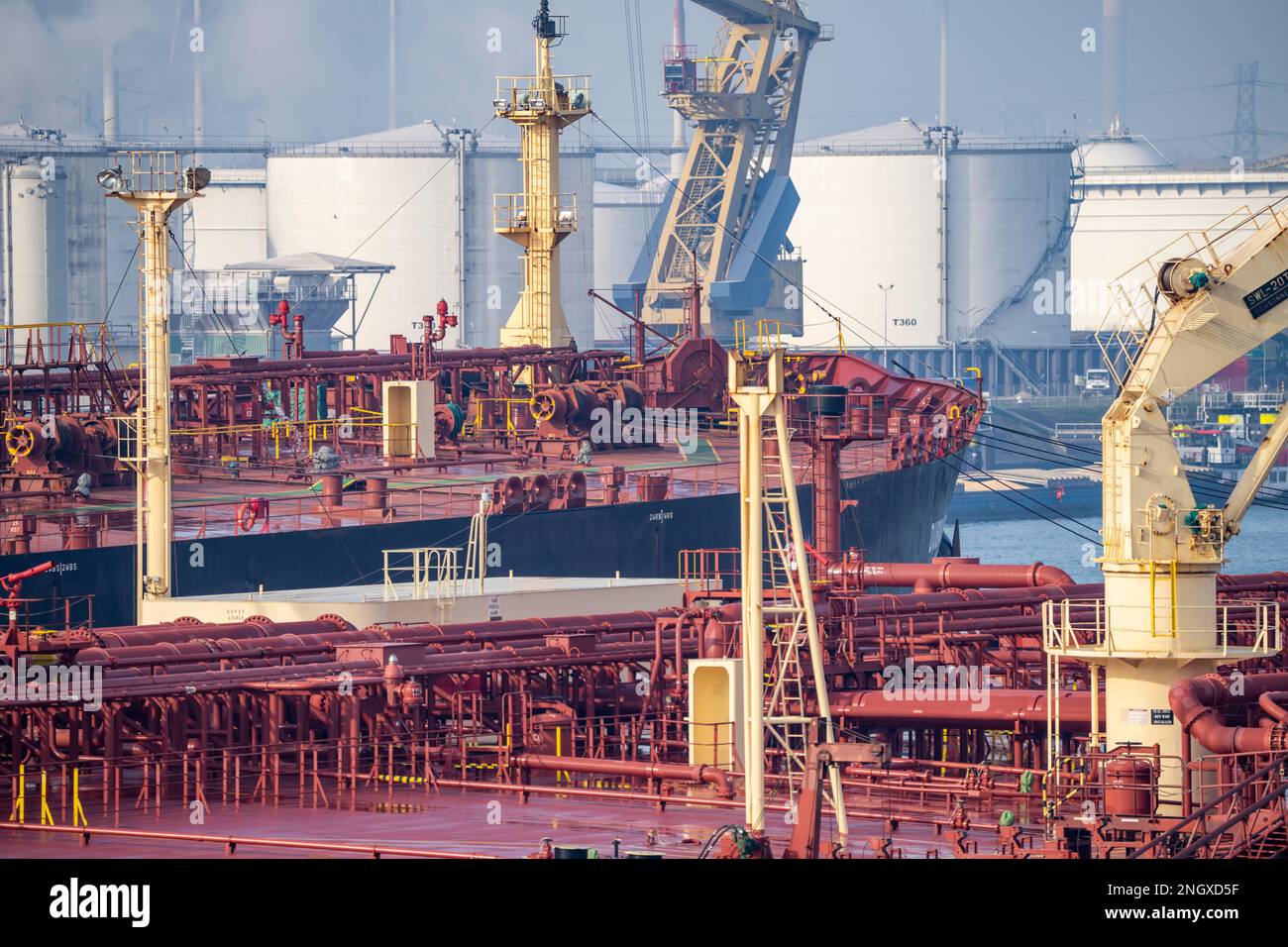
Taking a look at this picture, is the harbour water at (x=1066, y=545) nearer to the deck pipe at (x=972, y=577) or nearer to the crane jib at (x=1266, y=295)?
the deck pipe at (x=972, y=577)

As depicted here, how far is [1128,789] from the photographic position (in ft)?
78.1

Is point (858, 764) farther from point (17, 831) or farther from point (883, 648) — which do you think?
point (17, 831)

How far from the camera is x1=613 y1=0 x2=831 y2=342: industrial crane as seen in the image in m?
106

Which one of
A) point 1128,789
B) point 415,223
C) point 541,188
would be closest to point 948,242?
point 415,223

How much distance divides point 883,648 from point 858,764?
523cm

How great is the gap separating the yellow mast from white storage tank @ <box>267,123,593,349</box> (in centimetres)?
6013

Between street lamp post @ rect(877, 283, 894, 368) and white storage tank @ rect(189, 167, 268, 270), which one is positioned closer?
street lamp post @ rect(877, 283, 894, 368)

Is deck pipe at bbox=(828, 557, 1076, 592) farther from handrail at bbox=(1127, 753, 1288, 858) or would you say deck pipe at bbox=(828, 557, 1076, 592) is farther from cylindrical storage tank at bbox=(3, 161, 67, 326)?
cylindrical storage tank at bbox=(3, 161, 67, 326)

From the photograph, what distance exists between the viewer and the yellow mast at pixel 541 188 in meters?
68.7

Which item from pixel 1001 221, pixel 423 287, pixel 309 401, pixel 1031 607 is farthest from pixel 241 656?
pixel 1001 221

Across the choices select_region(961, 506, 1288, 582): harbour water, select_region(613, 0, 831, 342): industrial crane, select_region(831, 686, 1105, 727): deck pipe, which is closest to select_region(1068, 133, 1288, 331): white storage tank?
select_region(961, 506, 1288, 582): harbour water

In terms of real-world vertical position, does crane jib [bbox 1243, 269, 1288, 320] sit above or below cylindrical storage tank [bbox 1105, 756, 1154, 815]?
above

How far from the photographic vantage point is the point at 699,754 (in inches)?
1083

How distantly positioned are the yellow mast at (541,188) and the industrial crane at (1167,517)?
4349cm
